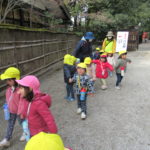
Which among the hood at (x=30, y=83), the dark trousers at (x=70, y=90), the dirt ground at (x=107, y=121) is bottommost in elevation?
the dirt ground at (x=107, y=121)

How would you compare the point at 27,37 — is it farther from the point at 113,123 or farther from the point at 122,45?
the point at 122,45

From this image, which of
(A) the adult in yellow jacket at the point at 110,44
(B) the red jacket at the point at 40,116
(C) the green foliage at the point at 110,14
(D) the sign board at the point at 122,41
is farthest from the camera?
(C) the green foliage at the point at 110,14

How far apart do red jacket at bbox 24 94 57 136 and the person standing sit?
12.4ft

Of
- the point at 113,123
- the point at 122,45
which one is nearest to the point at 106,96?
the point at 113,123

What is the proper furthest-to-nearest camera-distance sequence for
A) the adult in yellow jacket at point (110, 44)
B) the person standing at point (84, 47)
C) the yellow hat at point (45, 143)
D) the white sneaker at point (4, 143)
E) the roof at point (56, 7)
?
1. the roof at point (56, 7)
2. the adult in yellow jacket at point (110, 44)
3. the person standing at point (84, 47)
4. the white sneaker at point (4, 143)
5. the yellow hat at point (45, 143)

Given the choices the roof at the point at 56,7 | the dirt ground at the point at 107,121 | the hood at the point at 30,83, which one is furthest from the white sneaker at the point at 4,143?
the roof at the point at 56,7

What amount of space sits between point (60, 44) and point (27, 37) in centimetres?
482

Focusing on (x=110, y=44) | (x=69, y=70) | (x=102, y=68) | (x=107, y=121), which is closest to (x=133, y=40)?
(x=110, y=44)

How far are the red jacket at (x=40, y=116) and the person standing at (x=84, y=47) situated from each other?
3.79 metres

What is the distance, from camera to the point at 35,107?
2338 millimetres

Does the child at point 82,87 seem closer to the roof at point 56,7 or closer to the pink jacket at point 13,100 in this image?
the pink jacket at point 13,100

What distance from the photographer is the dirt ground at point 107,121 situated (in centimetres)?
328

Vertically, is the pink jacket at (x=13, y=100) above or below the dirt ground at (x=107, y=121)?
above

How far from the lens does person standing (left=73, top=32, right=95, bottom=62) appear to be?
594cm
